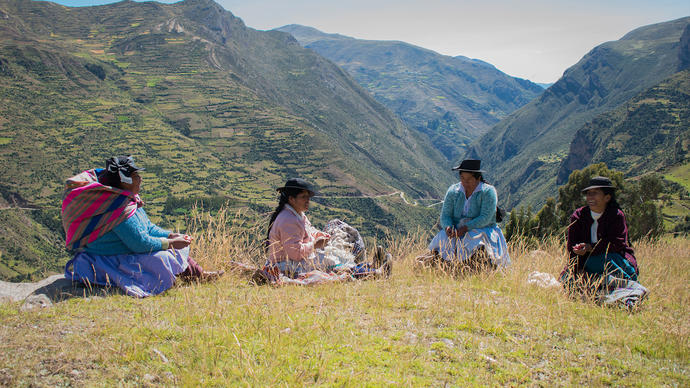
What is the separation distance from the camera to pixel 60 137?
106 meters

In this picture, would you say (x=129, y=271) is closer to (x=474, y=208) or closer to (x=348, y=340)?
(x=348, y=340)

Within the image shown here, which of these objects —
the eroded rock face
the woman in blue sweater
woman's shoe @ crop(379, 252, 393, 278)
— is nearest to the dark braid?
the woman in blue sweater

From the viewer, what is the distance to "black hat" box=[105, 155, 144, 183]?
15.3ft

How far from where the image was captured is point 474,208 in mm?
6121

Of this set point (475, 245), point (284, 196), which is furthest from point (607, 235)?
point (284, 196)

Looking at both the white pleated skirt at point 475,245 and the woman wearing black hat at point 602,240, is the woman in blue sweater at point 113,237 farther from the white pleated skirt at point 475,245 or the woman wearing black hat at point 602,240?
the woman wearing black hat at point 602,240

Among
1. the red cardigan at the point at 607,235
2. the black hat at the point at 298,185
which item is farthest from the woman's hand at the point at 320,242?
the red cardigan at the point at 607,235

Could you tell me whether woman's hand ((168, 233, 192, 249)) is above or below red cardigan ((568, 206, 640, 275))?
below

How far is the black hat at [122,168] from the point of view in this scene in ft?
15.3

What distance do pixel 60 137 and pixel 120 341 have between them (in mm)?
128590

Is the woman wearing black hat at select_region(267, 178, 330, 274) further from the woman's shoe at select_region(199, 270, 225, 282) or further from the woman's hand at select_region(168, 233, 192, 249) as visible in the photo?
the woman's hand at select_region(168, 233, 192, 249)

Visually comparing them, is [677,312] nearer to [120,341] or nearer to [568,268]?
[568,268]

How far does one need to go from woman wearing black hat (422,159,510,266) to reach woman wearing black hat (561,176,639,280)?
3.32ft

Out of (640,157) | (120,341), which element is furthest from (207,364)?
(640,157)
